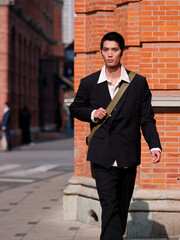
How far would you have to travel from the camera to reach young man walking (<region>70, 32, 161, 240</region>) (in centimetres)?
543

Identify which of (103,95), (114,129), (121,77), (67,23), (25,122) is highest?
(67,23)

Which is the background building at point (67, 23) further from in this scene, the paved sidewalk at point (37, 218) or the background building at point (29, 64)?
the paved sidewalk at point (37, 218)

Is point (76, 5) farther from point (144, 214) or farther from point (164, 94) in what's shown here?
point (144, 214)

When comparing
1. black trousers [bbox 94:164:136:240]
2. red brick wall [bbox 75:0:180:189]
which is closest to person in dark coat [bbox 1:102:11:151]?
red brick wall [bbox 75:0:180:189]

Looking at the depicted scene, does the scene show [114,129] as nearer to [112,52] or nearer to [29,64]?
[112,52]

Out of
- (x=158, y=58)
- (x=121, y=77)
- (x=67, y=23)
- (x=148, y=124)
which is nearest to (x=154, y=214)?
(x=158, y=58)

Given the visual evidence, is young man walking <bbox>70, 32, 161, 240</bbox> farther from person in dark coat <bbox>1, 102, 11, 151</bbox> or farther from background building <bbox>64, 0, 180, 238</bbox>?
person in dark coat <bbox>1, 102, 11, 151</bbox>

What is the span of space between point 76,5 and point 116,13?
27.1 inches

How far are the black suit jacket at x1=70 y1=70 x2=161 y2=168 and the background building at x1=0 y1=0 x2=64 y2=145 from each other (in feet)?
72.6

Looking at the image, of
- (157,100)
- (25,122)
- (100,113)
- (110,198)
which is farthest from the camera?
(25,122)

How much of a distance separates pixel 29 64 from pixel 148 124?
2912 centimetres

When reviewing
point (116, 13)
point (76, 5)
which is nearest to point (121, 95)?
point (116, 13)

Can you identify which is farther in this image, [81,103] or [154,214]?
[154,214]

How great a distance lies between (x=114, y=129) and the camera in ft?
18.0
